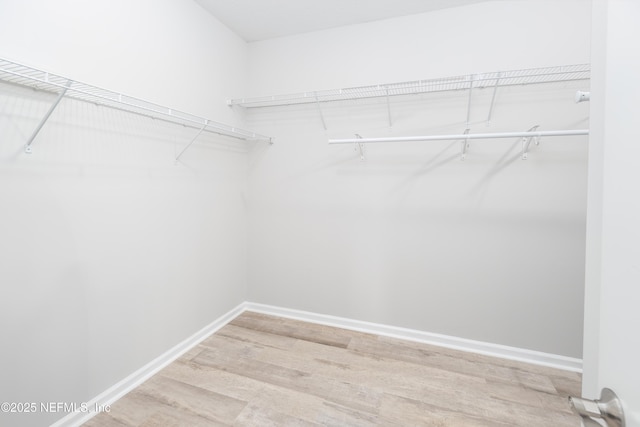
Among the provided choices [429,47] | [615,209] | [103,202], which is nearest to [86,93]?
[103,202]

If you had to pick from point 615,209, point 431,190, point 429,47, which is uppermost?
point 429,47

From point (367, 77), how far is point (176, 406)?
8.30ft

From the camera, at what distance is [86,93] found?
1267mm

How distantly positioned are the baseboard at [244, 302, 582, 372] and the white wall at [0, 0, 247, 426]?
2.24 ft

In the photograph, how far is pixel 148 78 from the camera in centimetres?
173

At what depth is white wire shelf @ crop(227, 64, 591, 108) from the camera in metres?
1.71

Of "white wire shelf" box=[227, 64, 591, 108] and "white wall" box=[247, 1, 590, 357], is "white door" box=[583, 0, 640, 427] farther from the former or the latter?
"white wall" box=[247, 1, 590, 357]

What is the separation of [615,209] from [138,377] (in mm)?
2259

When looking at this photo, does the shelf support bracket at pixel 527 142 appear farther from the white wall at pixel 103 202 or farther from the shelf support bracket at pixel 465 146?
the white wall at pixel 103 202

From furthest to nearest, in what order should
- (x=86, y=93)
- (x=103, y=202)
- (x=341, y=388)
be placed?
(x=341, y=388)
(x=103, y=202)
(x=86, y=93)

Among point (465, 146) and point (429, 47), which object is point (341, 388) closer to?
point (465, 146)

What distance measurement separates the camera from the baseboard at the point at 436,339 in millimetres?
1926

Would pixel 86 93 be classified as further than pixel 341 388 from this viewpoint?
No

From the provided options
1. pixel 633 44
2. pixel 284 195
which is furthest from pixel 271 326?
pixel 633 44
